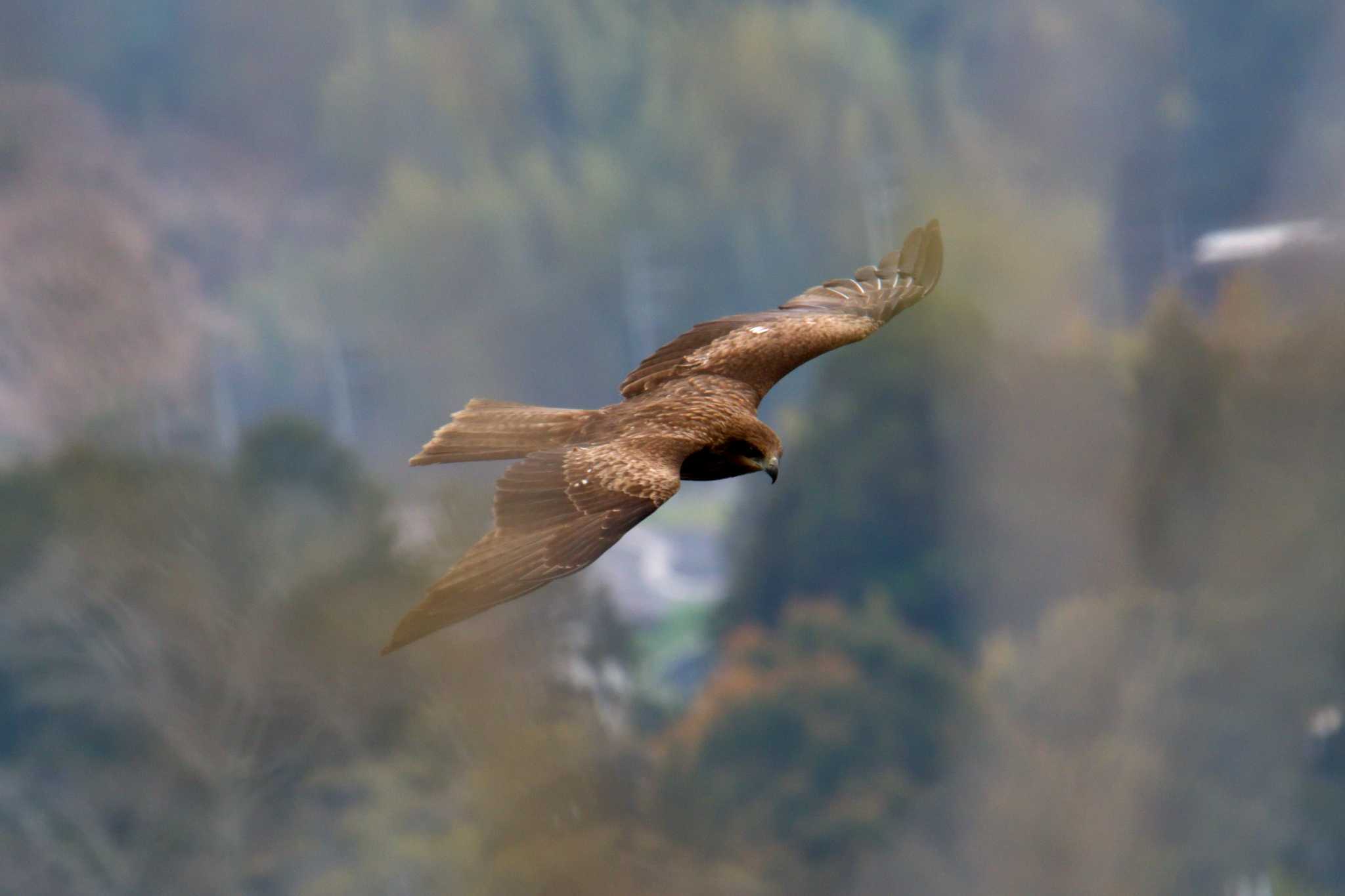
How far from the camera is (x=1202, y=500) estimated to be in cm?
3956

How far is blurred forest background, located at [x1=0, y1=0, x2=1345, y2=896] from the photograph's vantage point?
29.7 metres

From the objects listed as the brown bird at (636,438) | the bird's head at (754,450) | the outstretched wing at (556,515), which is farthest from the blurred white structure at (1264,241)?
the outstretched wing at (556,515)

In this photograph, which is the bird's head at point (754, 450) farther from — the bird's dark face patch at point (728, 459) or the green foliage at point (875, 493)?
the green foliage at point (875, 493)

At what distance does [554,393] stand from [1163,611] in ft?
51.9

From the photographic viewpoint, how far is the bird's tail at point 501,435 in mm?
8336

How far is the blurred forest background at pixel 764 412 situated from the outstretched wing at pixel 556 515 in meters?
19.7

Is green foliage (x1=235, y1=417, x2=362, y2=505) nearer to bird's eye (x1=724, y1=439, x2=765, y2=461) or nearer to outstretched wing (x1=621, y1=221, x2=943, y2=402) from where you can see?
outstretched wing (x1=621, y1=221, x2=943, y2=402)

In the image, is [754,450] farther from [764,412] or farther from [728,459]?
[764,412]

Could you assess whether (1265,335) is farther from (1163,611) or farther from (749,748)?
(749,748)

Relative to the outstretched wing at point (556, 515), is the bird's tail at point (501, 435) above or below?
above

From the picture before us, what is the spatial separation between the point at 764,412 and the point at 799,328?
1282 inches

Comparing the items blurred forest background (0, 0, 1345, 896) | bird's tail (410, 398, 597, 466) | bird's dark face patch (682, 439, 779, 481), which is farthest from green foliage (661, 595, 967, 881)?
bird's dark face patch (682, 439, 779, 481)

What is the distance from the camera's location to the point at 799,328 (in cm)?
989

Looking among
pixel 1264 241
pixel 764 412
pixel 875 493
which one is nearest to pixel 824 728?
pixel 875 493
